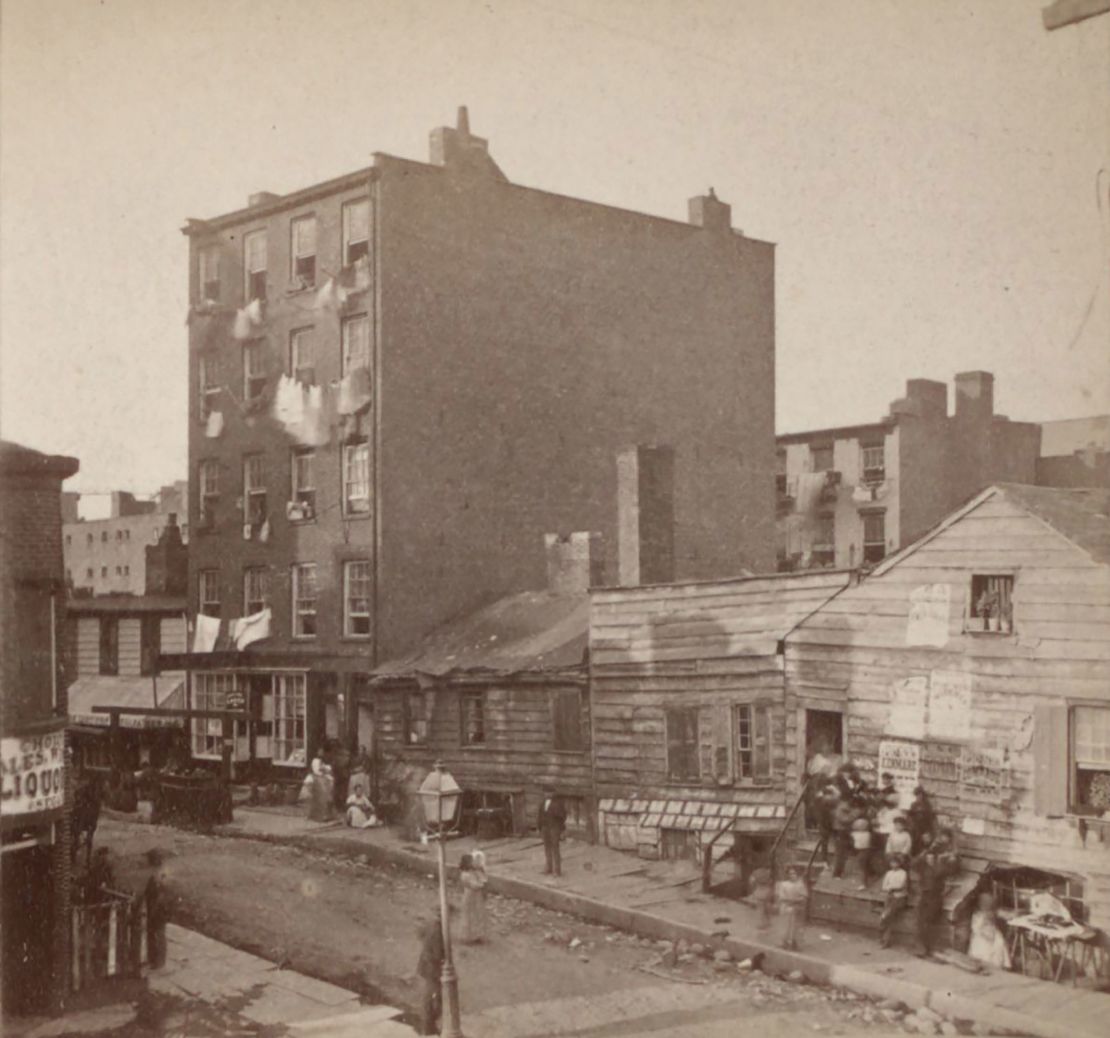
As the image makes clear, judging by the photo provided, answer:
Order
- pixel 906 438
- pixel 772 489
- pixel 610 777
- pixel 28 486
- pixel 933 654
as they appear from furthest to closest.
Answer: pixel 906 438, pixel 772 489, pixel 610 777, pixel 933 654, pixel 28 486

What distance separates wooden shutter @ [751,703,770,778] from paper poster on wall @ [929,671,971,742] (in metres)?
3.99

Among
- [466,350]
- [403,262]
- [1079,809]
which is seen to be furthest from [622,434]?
[1079,809]

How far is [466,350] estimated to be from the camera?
32.6 meters

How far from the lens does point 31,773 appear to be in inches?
570

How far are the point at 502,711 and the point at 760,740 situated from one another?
6.30 metres

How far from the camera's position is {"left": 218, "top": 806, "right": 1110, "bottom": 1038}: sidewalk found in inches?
606

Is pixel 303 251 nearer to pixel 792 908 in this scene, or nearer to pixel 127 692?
pixel 127 692

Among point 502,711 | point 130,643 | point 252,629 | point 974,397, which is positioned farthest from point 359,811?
point 974,397

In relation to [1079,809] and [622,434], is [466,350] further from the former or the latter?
[1079,809]

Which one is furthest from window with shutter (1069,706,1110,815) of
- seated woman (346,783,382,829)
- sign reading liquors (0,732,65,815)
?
seated woman (346,783,382,829)

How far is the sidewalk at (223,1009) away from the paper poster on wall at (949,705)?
28.5ft

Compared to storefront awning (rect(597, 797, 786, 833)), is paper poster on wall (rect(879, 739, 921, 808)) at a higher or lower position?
higher

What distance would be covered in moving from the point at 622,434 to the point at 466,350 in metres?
5.18

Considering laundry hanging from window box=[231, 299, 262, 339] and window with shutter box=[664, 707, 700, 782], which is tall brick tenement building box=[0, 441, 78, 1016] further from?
laundry hanging from window box=[231, 299, 262, 339]
